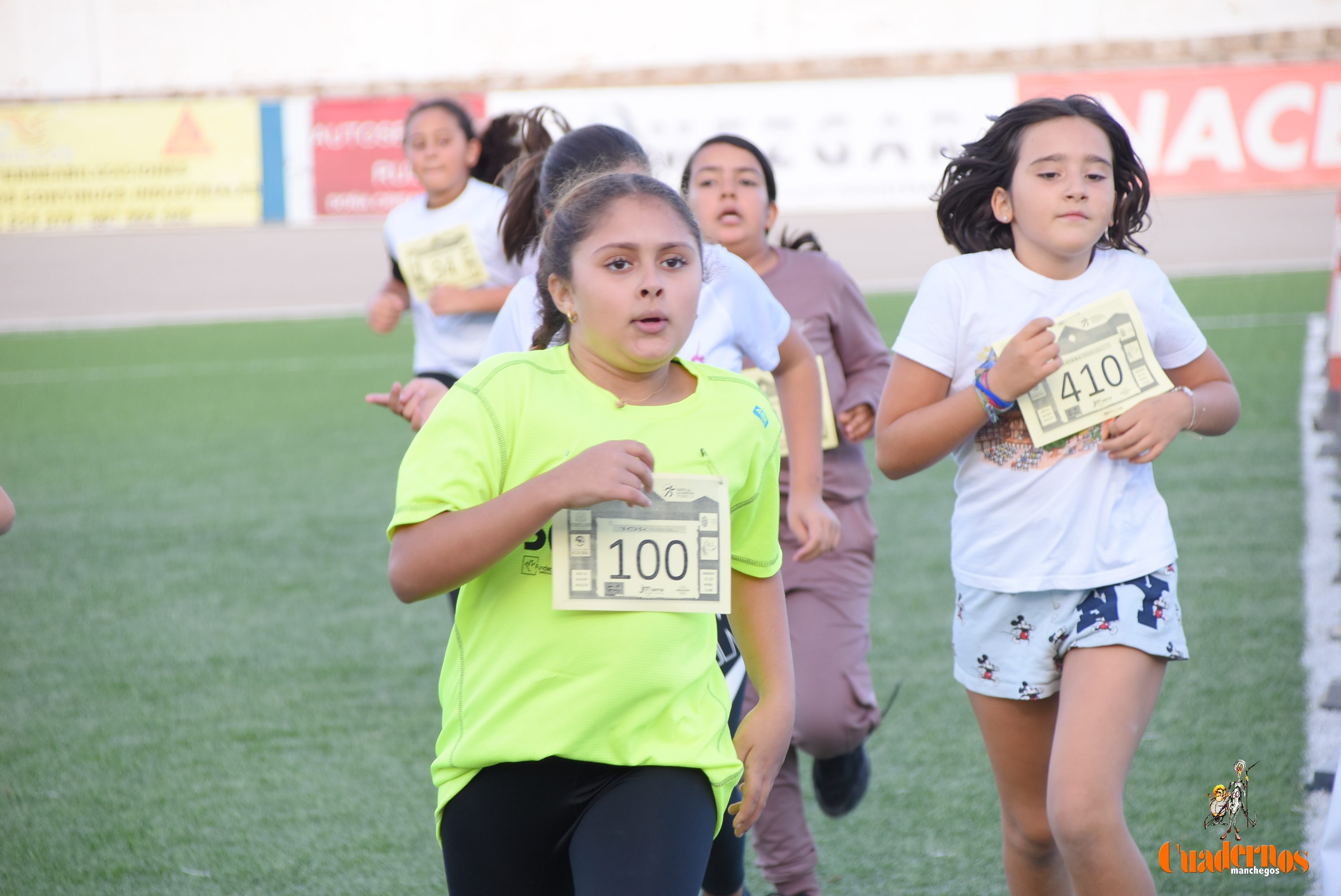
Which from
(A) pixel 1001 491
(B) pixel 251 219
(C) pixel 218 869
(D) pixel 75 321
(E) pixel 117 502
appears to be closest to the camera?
(A) pixel 1001 491

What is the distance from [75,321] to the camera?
59.2 ft

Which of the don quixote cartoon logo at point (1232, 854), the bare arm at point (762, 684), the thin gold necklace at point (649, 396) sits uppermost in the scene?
the thin gold necklace at point (649, 396)

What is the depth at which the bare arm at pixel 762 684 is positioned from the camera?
2.27 meters

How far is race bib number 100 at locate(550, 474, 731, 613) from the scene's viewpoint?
83.7 inches

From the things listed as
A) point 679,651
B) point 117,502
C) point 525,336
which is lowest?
Answer: point 117,502

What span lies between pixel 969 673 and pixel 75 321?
1737 cm

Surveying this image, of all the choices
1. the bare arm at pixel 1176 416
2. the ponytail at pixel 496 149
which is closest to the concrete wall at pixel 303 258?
the ponytail at pixel 496 149

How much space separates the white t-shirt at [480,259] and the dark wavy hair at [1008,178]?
2.11 metres

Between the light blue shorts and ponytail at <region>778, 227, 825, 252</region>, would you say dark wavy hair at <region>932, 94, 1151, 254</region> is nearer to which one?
the light blue shorts

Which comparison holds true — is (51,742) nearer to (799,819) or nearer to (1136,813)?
(799,819)

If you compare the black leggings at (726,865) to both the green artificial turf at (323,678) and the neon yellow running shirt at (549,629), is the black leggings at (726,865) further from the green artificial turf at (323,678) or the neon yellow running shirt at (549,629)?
the green artificial turf at (323,678)

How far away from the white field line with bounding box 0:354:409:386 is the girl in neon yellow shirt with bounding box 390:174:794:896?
11371mm

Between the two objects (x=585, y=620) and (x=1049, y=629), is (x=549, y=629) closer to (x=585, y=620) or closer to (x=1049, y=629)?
(x=585, y=620)

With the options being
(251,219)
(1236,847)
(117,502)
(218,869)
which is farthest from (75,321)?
(1236,847)
